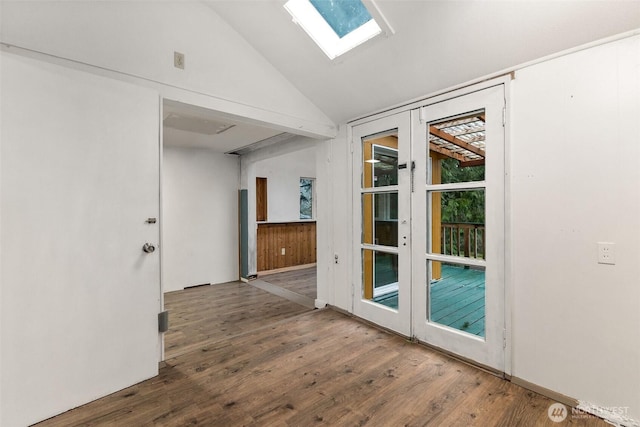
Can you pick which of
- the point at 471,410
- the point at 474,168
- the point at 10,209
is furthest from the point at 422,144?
the point at 10,209

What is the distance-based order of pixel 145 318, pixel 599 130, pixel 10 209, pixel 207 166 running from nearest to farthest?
1. pixel 10 209
2. pixel 599 130
3. pixel 145 318
4. pixel 207 166

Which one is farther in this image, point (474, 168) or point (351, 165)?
point (351, 165)

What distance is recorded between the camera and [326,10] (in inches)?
87.9

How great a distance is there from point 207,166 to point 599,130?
16.7ft

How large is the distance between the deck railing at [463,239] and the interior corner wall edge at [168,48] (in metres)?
1.90

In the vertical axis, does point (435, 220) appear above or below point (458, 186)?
below

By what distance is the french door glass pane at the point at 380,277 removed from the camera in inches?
115

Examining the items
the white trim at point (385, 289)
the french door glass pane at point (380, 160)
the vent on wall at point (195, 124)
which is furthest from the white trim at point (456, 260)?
the vent on wall at point (195, 124)

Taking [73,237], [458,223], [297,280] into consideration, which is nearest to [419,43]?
[458,223]

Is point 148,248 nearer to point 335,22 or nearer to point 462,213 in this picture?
point 335,22

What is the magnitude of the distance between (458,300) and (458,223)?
3.94 feet

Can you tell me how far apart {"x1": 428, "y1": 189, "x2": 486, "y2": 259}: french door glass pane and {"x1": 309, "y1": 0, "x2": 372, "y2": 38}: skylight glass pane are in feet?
5.22

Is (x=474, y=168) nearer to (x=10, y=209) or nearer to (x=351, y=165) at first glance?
(x=351, y=165)

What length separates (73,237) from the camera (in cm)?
177
